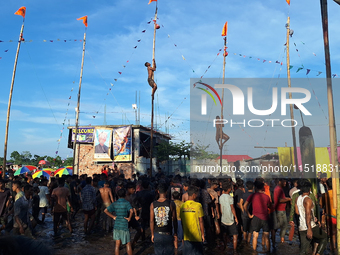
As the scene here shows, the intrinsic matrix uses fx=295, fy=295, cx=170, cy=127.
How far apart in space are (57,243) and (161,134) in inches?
1077

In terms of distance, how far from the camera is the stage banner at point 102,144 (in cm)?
2992

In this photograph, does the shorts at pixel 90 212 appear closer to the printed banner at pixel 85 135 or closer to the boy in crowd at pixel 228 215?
the boy in crowd at pixel 228 215

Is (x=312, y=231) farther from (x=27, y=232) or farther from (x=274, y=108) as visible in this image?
(x=274, y=108)

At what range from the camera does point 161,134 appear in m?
36.1

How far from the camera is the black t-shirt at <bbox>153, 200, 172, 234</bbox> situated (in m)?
5.91

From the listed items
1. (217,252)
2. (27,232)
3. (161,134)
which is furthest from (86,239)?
(161,134)

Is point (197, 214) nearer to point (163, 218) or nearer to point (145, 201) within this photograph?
point (163, 218)

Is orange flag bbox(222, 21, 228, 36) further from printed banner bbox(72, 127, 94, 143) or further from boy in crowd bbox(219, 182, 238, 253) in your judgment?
boy in crowd bbox(219, 182, 238, 253)

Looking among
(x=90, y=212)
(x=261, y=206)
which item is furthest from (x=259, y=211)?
(x=90, y=212)

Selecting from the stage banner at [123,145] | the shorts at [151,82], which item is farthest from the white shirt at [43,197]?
the stage banner at [123,145]

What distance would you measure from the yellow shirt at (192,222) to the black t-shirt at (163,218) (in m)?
0.29

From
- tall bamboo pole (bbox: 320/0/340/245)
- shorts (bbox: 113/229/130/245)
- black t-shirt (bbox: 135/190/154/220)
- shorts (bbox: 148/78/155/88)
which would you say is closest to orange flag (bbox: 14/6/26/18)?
shorts (bbox: 148/78/155/88)

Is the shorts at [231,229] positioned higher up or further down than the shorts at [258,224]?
further down

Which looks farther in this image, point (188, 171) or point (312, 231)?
point (188, 171)
